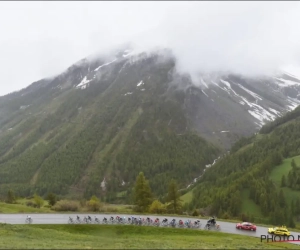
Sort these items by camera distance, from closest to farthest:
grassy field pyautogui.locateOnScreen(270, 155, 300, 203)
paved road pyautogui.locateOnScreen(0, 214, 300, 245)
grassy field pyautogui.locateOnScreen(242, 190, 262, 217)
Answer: paved road pyautogui.locateOnScreen(0, 214, 300, 245), grassy field pyautogui.locateOnScreen(242, 190, 262, 217), grassy field pyautogui.locateOnScreen(270, 155, 300, 203)

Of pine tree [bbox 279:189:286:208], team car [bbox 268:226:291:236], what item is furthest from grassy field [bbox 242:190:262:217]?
team car [bbox 268:226:291:236]

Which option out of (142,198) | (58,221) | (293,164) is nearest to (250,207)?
(293,164)

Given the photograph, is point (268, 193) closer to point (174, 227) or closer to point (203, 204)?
point (203, 204)

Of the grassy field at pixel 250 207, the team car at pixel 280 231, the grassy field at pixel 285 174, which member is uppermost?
the grassy field at pixel 285 174

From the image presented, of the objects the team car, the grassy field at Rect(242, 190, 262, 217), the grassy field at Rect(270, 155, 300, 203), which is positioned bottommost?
the team car

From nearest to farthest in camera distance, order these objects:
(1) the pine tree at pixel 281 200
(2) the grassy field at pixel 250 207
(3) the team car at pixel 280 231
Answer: (3) the team car at pixel 280 231 < (1) the pine tree at pixel 281 200 < (2) the grassy field at pixel 250 207

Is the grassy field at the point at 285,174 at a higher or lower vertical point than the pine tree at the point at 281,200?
higher

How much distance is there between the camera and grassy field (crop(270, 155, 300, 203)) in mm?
159250

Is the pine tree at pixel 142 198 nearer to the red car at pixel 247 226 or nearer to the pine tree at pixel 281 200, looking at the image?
the red car at pixel 247 226

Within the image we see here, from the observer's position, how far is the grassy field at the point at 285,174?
159 meters

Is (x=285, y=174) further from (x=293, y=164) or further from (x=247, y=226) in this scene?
(x=247, y=226)

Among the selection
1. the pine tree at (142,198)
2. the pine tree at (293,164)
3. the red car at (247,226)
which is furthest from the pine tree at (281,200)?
the red car at (247,226)

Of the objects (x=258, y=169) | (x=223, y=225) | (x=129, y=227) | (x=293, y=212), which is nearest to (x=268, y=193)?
(x=293, y=212)

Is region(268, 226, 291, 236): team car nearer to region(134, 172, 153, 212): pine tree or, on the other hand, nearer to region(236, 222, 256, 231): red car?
region(236, 222, 256, 231): red car
